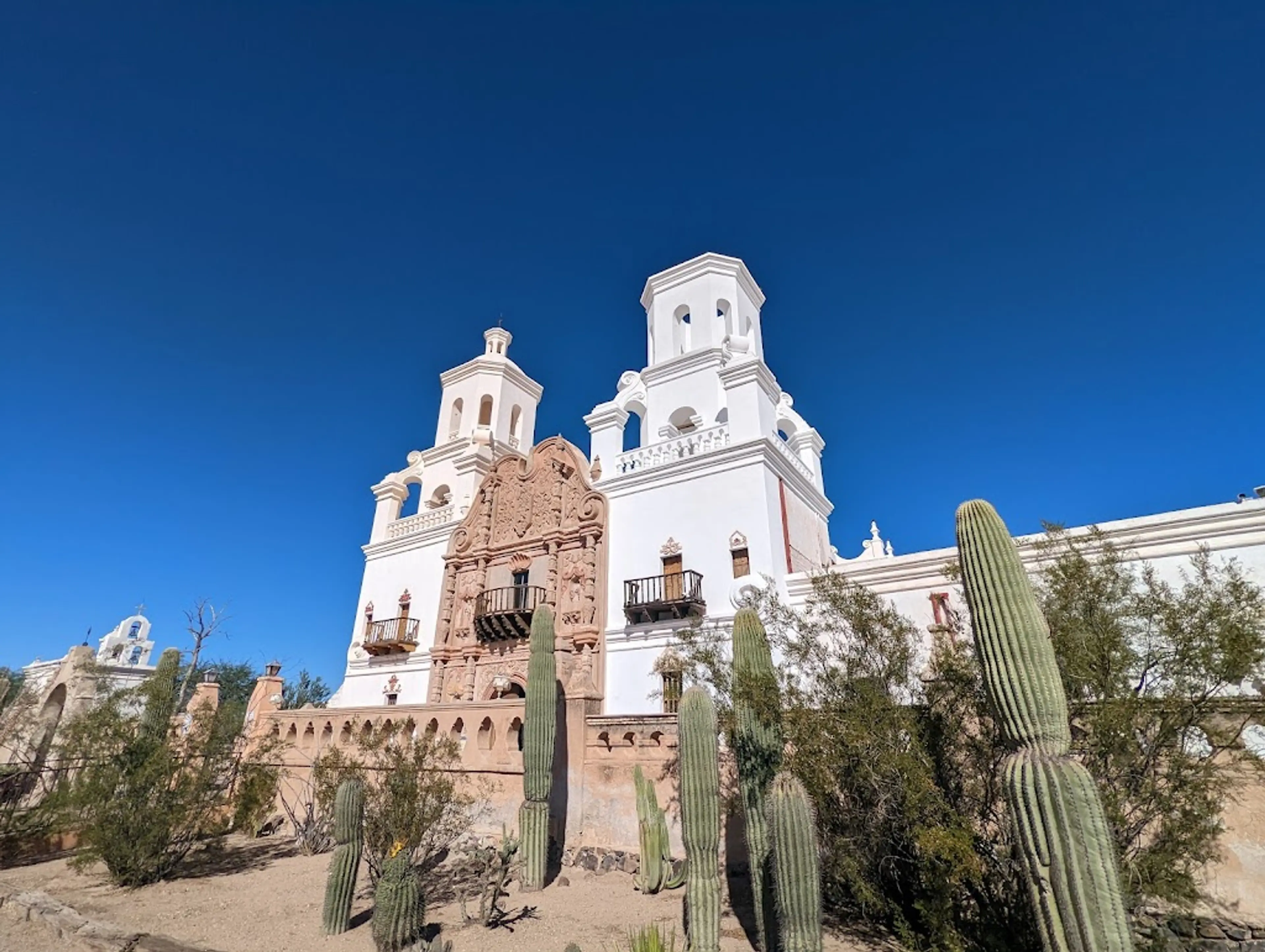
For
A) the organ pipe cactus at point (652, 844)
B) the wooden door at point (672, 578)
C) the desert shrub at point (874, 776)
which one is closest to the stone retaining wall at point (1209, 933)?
the desert shrub at point (874, 776)

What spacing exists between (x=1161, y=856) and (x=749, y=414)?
11762 mm

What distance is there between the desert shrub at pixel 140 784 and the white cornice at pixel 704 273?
59.4ft

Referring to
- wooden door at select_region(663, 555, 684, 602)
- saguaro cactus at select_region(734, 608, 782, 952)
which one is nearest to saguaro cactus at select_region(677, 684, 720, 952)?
saguaro cactus at select_region(734, 608, 782, 952)

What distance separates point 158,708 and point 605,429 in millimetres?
12820

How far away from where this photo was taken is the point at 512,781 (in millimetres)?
12195

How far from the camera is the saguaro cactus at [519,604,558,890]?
10422mm

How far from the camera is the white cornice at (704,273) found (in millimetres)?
21328

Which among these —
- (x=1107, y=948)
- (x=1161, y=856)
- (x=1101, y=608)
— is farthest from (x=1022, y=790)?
(x=1101, y=608)

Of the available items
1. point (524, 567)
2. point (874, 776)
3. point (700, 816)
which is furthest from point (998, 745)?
point (524, 567)

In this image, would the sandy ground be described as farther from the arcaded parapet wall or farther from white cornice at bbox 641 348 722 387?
white cornice at bbox 641 348 722 387

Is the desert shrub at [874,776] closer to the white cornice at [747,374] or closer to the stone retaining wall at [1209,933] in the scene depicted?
the stone retaining wall at [1209,933]

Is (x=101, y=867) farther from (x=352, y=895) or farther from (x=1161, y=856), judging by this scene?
(x=1161, y=856)

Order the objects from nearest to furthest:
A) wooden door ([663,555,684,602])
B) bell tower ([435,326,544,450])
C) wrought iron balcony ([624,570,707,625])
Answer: wrought iron balcony ([624,570,707,625]) → wooden door ([663,555,684,602]) → bell tower ([435,326,544,450])

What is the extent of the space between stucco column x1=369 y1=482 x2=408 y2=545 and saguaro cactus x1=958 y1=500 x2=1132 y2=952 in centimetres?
2205
